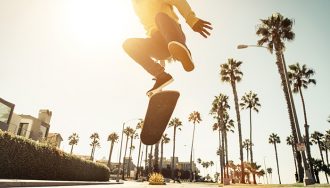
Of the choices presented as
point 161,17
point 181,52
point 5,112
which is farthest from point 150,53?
point 5,112

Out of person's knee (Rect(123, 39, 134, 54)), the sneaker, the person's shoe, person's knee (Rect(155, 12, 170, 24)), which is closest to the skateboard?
the person's shoe

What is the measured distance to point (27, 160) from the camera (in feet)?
58.4

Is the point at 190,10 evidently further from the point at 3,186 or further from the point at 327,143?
the point at 327,143

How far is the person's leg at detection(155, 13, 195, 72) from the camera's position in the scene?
2705 mm

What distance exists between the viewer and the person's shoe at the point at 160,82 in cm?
313

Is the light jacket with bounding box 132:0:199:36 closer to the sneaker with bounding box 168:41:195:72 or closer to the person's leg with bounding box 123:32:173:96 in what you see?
the person's leg with bounding box 123:32:173:96

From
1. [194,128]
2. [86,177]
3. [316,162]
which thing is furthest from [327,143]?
[86,177]

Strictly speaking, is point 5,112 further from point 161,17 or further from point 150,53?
point 161,17

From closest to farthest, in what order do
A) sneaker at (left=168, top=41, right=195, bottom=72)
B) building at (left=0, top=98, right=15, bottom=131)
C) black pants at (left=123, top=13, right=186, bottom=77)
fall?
sneaker at (left=168, top=41, right=195, bottom=72) < black pants at (left=123, top=13, right=186, bottom=77) < building at (left=0, top=98, right=15, bottom=131)

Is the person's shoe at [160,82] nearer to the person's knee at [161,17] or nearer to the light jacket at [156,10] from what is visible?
the light jacket at [156,10]

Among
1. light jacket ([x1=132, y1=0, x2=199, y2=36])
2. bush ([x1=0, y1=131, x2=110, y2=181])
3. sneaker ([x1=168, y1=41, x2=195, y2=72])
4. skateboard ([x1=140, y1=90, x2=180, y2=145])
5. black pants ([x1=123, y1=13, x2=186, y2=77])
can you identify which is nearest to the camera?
sneaker ([x1=168, y1=41, x2=195, y2=72])

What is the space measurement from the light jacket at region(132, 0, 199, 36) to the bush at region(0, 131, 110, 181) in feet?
50.7

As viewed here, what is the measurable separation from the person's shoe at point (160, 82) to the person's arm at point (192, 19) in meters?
0.67

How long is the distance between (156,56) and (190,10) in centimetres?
75
